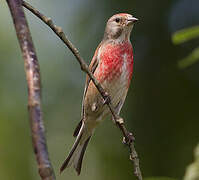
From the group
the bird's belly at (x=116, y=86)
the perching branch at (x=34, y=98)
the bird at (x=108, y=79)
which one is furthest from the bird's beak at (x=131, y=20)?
the perching branch at (x=34, y=98)

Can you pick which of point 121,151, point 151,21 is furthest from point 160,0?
point 121,151

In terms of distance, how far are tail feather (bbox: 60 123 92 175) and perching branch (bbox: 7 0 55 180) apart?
325cm

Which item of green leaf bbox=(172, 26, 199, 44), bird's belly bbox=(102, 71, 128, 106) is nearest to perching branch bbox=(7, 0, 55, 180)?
green leaf bbox=(172, 26, 199, 44)

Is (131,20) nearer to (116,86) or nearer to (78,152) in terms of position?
(116,86)

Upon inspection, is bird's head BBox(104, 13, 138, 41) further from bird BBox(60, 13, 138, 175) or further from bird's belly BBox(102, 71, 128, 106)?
bird's belly BBox(102, 71, 128, 106)

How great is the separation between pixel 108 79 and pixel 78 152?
80 cm

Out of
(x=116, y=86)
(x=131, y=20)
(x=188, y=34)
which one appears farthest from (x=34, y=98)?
(x=131, y=20)

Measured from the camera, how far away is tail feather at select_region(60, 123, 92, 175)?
4410 mm

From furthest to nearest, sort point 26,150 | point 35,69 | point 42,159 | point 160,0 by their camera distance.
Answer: point 160,0 → point 26,150 → point 35,69 → point 42,159

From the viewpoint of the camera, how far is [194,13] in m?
7.89

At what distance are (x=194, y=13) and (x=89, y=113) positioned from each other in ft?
12.2

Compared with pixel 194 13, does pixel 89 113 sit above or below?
below

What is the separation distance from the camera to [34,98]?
1.02 metres

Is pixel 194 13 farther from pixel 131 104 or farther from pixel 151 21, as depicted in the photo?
pixel 131 104
